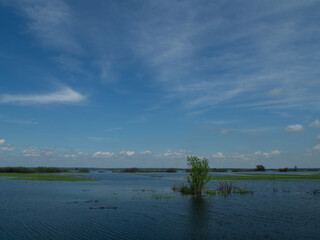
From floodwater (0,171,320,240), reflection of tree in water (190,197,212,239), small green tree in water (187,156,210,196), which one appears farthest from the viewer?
small green tree in water (187,156,210,196)

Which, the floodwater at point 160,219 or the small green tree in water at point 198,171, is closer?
the floodwater at point 160,219

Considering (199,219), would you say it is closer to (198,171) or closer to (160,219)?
(160,219)

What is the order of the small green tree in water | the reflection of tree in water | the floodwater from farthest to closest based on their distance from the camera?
the small green tree in water → the floodwater → the reflection of tree in water

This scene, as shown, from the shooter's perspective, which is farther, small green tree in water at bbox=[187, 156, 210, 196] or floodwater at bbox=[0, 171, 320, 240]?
small green tree in water at bbox=[187, 156, 210, 196]

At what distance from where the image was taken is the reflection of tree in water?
2438cm

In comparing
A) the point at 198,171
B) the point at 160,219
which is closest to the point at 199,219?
the point at 160,219

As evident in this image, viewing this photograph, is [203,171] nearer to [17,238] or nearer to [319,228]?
[319,228]

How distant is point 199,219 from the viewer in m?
30.4

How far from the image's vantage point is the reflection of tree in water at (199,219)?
24.4 m

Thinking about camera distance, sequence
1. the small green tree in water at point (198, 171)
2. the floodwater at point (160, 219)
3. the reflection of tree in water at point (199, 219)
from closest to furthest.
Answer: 1. the reflection of tree in water at point (199, 219)
2. the floodwater at point (160, 219)
3. the small green tree in water at point (198, 171)

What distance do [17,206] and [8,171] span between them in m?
111

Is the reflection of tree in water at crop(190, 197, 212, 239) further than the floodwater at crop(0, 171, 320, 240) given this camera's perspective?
No

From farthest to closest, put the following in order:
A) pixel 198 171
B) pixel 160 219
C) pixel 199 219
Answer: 1. pixel 198 171
2. pixel 160 219
3. pixel 199 219

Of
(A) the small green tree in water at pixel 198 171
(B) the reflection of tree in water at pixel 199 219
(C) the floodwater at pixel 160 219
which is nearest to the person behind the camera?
(B) the reflection of tree in water at pixel 199 219
